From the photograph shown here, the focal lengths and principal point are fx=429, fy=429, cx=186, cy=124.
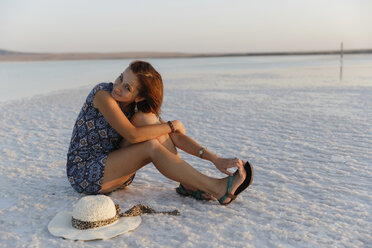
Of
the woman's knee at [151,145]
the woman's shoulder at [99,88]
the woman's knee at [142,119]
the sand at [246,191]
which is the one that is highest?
the woman's shoulder at [99,88]

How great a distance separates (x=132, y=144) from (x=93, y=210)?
1.98ft

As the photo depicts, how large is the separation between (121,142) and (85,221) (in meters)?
0.74

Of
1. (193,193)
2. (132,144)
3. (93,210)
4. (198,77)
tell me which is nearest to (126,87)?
(132,144)

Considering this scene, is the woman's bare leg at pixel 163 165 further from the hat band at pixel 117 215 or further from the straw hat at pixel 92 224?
the straw hat at pixel 92 224

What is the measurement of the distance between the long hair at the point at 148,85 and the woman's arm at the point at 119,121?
176 millimetres

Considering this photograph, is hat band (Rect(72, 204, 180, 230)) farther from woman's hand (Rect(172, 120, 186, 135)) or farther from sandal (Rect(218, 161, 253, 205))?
woman's hand (Rect(172, 120, 186, 135))

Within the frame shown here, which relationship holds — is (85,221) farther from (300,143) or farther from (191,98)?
(191,98)

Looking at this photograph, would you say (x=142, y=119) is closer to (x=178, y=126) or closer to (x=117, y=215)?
(x=178, y=126)

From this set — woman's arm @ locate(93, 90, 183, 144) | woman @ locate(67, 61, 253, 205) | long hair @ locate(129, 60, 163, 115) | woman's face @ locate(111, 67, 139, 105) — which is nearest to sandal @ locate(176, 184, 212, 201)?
woman @ locate(67, 61, 253, 205)

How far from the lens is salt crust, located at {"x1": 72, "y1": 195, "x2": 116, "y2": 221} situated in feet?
8.88

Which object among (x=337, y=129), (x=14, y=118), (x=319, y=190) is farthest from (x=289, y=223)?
(x=14, y=118)

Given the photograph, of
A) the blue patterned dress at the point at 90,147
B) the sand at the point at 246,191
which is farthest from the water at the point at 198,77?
the blue patterned dress at the point at 90,147

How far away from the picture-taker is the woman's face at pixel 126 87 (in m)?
2.96

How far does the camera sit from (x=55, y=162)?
4.65 m
